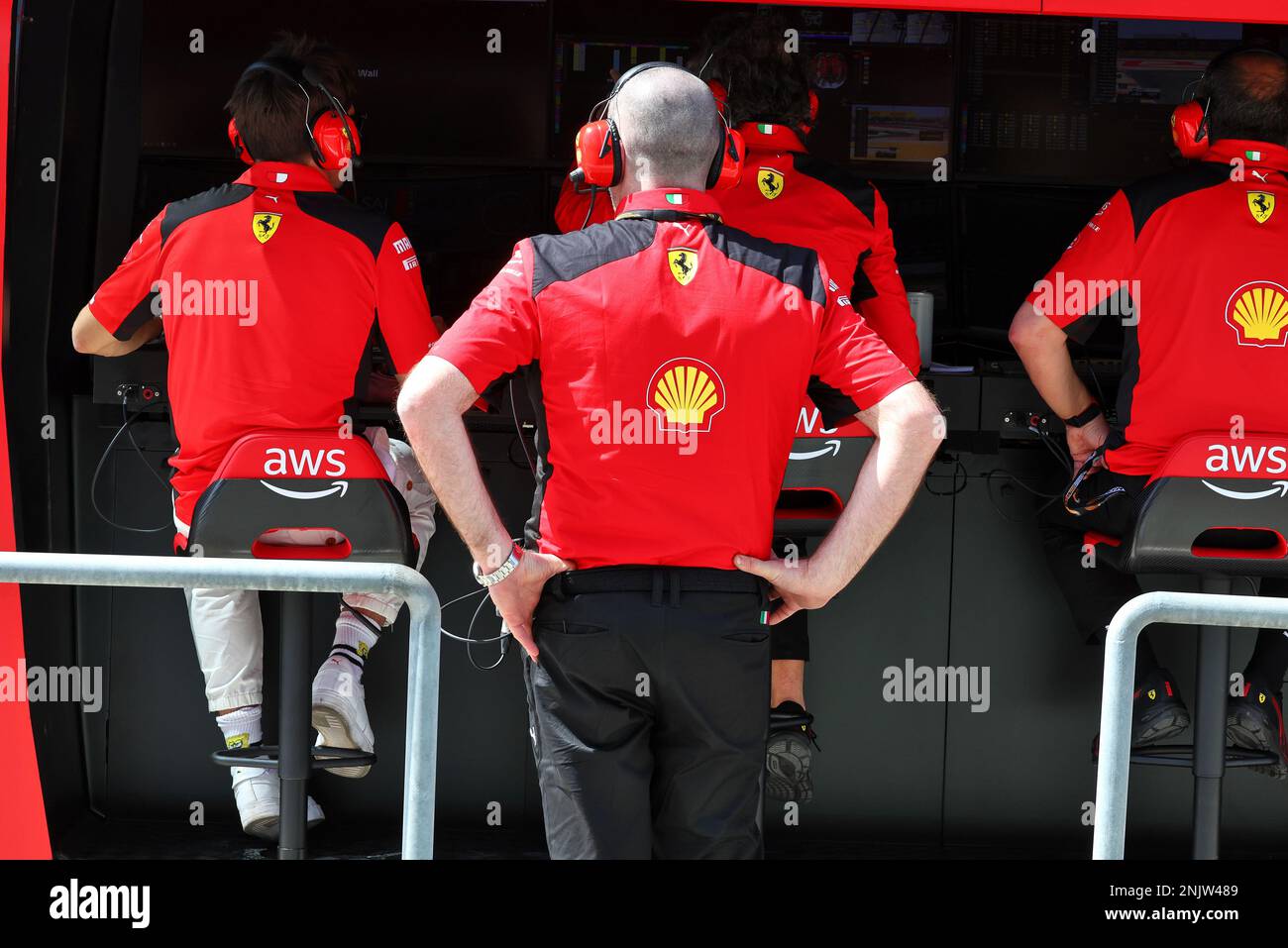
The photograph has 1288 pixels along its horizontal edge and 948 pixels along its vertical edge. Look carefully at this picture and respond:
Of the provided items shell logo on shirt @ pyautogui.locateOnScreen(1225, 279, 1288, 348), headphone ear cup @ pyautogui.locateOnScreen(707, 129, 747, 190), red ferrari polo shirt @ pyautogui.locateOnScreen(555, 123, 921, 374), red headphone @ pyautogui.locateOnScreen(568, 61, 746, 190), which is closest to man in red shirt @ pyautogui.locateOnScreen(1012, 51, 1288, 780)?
shell logo on shirt @ pyautogui.locateOnScreen(1225, 279, 1288, 348)

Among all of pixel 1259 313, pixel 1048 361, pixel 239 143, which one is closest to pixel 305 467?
pixel 239 143

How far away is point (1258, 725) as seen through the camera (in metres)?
3.22

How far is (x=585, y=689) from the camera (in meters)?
2.21

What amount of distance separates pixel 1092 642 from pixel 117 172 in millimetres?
2608

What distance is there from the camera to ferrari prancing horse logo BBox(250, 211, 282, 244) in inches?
117

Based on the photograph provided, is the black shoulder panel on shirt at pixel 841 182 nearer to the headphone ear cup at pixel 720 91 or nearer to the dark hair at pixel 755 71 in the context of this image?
the dark hair at pixel 755 71

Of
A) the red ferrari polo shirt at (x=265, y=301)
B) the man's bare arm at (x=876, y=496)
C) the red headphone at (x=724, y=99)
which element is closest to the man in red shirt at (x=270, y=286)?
the red ferrari polo shirt at (x=265, y=301)

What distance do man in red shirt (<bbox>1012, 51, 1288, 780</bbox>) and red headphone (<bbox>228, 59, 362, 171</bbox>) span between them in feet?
4.87

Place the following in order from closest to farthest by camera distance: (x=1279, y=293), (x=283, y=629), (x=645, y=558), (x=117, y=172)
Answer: (x=645, y=558) → (x=283, y=629) → (x=1279, y=293) → (x=117, y=172)

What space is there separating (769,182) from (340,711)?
1.48 m

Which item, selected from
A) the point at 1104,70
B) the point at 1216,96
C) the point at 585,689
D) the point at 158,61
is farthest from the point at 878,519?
the point at 158,61

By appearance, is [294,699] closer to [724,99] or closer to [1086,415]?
[724,99]

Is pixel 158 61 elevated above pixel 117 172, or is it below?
A: above
